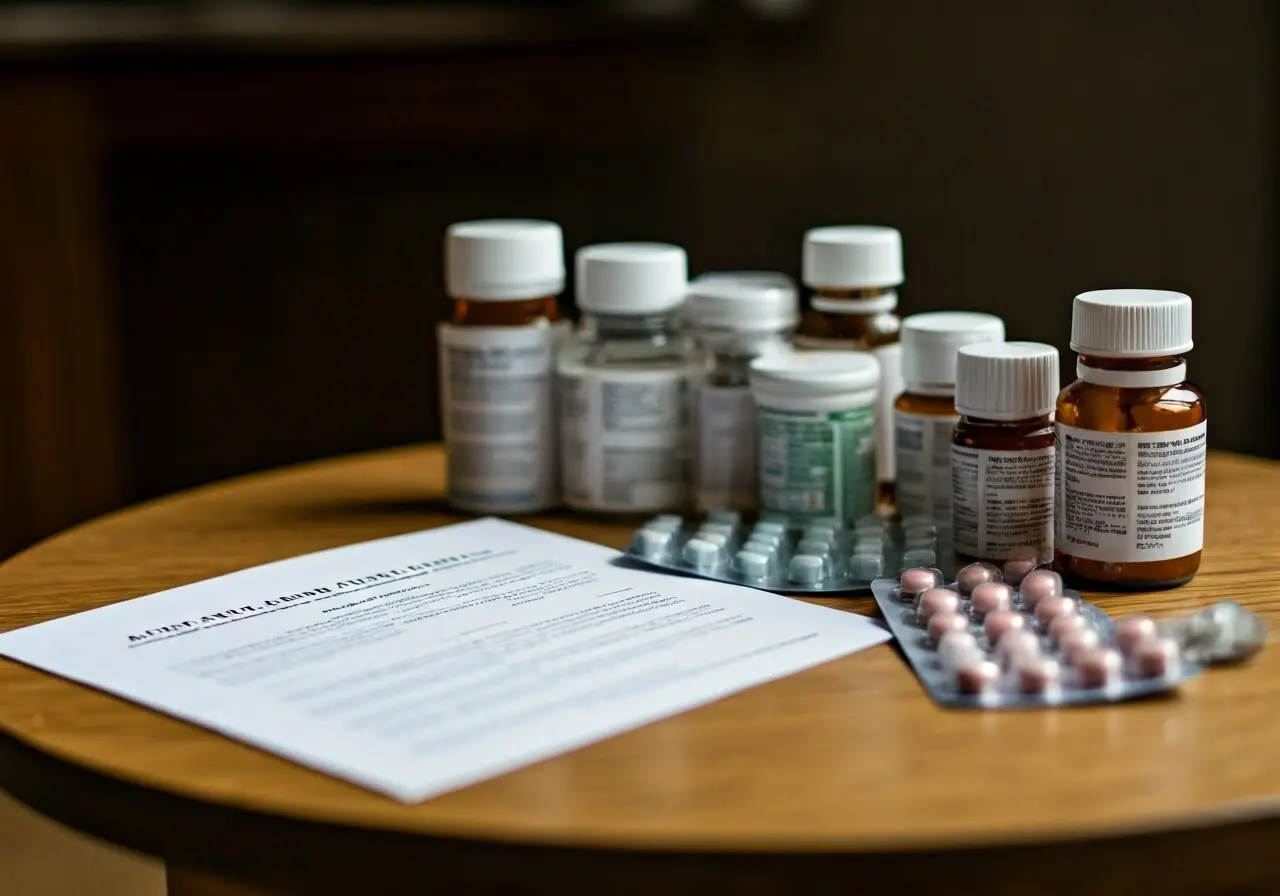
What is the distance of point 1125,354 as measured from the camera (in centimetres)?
70

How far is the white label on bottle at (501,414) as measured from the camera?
2.98 ft

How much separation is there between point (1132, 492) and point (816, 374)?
19 centimetres

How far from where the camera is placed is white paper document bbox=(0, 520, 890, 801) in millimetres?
569

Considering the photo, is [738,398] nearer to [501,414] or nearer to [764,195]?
[501,414]

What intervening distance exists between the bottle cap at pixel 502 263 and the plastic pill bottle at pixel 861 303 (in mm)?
153

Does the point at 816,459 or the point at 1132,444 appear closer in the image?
the point at 1132,444

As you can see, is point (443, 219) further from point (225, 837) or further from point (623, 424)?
point (225, 837)

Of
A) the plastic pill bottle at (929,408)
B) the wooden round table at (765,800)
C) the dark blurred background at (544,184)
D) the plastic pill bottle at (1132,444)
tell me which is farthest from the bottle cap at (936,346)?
the dark blurred background at (544,184)

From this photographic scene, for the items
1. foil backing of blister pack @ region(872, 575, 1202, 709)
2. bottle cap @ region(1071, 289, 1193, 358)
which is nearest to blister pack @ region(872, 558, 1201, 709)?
foil backing of blister pack @ region(872, 575, 1202, 709)

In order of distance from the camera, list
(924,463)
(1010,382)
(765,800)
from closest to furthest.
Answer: (765,800)
(1010,382)
(924,463)

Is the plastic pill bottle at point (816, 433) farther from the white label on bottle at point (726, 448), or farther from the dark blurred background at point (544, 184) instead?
the dark blurred background at point (544, 184)

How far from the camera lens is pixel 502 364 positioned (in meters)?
0.91

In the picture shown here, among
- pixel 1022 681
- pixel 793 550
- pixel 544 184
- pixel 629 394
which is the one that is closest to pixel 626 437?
pixel 629 394

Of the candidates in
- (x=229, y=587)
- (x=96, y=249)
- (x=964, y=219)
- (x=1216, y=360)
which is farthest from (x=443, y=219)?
(x=229, y=587)
